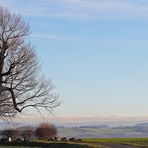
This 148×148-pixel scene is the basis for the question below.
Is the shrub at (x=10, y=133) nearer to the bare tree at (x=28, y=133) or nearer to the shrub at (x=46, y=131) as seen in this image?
the bare tree at (x=28, y=133)

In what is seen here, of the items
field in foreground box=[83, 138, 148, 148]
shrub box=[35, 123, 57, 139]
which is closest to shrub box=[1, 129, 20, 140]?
shrub box=[35, 123, 57, 139]

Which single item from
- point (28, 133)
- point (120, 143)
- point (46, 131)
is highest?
point (46, 131)

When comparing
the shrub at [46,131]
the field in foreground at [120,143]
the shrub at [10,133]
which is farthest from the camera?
the shrub at [10,133]

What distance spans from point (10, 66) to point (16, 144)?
10.1m

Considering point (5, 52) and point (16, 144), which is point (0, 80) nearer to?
point (5, 52)

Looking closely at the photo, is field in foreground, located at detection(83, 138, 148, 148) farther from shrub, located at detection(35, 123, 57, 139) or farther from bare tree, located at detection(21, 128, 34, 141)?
bare tree, located at detection(21, 128, 34, 141)

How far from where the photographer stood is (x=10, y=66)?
76.6 meters

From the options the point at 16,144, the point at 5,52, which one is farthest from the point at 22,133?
the point at 5,52

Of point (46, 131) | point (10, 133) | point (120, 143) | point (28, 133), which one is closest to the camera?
point (120, 143)

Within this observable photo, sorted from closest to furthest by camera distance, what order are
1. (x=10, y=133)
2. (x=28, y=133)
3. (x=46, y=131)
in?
1. (x=46, y=131)
2. (x=10, y=133)
3. (x=28, y=133)

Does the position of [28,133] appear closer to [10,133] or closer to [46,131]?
[10,133]

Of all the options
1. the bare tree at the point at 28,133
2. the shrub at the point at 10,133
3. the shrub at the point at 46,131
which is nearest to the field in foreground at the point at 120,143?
the shrub at the point at 46,131

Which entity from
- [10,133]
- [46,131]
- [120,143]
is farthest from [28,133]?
[120,143]

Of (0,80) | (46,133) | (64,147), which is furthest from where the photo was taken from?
(46,133)
